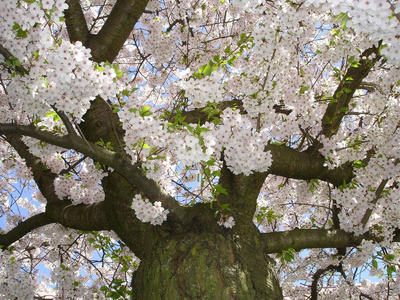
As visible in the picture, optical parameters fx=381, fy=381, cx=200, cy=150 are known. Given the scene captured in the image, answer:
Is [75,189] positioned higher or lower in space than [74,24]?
lower

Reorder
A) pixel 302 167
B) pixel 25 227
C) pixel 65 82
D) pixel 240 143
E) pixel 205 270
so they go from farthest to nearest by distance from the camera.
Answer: pixel 25 227, pixel 302 167, pixel 240 143, pixel 205 270, pixel 65 82

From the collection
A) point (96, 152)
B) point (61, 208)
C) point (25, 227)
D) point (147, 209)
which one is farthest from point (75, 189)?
point (147, 209)

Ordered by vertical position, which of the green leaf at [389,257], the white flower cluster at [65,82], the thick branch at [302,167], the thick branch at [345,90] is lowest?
the green leaf at [389,257]

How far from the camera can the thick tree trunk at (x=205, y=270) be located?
2332 millimetres

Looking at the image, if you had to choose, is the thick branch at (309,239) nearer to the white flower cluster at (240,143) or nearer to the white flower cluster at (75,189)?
the white flower cluster at (240,143)

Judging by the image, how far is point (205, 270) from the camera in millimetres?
2402

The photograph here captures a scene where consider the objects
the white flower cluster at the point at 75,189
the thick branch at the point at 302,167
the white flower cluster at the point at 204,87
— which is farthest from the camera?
the white flower cluster at the point at 75,189

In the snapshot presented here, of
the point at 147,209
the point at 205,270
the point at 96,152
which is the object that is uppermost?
the point at 96,152

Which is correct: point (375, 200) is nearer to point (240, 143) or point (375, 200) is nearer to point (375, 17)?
point (240, 143)

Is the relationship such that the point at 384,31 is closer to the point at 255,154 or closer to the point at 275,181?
Answer: the point at 255,154

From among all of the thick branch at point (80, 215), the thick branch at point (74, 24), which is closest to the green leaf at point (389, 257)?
the thick branch at point (80, 215)

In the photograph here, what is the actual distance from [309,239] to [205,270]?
1293 mm

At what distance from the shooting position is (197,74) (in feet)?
8.18

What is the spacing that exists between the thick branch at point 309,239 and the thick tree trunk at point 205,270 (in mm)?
378
